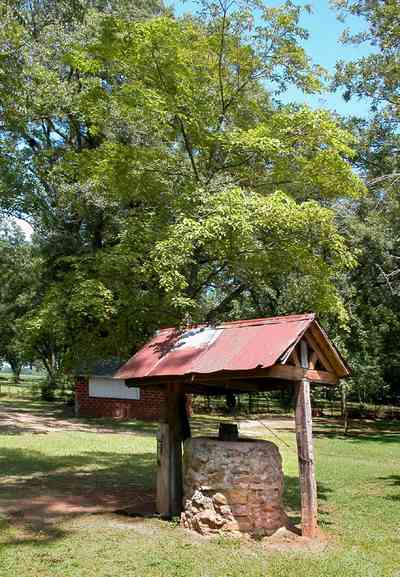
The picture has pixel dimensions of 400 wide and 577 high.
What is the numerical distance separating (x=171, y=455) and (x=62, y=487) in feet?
9.85

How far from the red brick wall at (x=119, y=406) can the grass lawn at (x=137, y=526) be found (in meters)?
11.2

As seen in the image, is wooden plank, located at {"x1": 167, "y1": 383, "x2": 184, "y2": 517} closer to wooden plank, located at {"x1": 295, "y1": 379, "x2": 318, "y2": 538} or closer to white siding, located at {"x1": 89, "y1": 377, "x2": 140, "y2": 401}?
wooden plank, located at {"x1": 295, "y1": 379, "x2": 318, "y2": 538}

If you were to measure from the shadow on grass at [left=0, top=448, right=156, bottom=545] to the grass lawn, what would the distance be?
0.7 inches

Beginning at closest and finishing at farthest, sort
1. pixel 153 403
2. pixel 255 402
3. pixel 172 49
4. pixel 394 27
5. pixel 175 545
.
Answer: pixel 175 545 < pixel 172 49 < pixel 394 27 < pixel 153 403 < pixel 255 402

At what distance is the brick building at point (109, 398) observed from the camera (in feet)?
91.9

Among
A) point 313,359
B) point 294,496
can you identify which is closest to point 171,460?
point 313,359

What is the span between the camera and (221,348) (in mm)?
8469

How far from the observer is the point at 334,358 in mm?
8680

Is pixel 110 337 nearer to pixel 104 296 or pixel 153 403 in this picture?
pixel 104 296

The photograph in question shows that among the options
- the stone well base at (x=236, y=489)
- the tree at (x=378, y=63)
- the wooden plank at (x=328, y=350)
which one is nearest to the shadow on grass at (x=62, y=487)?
the stone well base at (x=236, y=489)

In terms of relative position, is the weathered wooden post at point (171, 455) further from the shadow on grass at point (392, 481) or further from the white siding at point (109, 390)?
the white siding at point (109, 390)

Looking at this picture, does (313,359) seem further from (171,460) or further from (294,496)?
(294,496)

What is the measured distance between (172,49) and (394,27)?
713 centimetres

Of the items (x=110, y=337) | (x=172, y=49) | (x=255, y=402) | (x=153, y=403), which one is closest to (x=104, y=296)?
(x=110, y=337)
